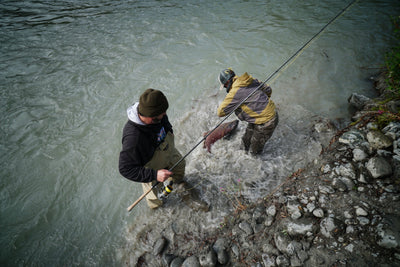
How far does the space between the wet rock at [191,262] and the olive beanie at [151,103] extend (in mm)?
2468

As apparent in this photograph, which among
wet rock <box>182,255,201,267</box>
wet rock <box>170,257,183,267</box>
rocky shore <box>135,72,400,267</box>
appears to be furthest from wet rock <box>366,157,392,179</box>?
wet rock <box>170,257,183,267</box>

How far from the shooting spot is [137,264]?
139 inches

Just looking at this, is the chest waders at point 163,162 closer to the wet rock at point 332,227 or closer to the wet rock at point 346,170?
the wet rock at point 332,227

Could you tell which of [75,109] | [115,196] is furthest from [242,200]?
[75,109]

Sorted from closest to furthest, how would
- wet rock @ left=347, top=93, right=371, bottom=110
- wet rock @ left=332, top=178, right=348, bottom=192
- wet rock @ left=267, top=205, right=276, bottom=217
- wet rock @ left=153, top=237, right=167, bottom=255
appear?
wet rock @ left=332, top=178, right=348, bottom=192 < wet rock @ left=267, top=205, right=276, bottom=217 < wet rock @ left=153, top=237, right=167, bottom=255 < wet rock @ left=347, top=93, right=371, bottom=110

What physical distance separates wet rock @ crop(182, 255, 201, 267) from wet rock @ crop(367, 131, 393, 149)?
3.77 m

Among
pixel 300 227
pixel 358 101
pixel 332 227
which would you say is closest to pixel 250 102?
pixel 300 227

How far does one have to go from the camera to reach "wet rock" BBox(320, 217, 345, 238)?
2670 millimetres

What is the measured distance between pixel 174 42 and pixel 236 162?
764cm

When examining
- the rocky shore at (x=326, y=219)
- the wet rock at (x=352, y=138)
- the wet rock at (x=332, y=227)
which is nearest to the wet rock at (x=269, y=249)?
the rocky shore at (x=326, y=219)

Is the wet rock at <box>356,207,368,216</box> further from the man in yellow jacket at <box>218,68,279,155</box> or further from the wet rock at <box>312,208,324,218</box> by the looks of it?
the man in yellow jacket at <box>218,68,279,155</box>

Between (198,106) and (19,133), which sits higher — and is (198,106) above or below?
above

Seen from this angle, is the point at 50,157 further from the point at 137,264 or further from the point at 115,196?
the point at 137,264

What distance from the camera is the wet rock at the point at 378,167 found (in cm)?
306
